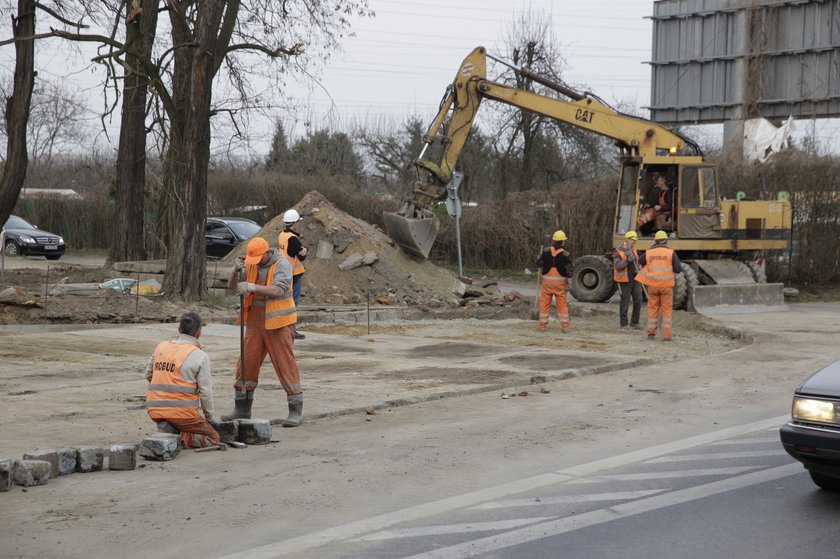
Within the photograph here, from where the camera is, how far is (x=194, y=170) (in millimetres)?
20609

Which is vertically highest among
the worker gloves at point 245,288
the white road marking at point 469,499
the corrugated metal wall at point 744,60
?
the corrugated metal wall at point 744,60

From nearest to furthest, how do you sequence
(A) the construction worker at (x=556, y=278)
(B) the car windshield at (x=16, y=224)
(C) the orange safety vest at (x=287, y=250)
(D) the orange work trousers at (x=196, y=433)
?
1. (D) the orange work trousers at (x=196, y=433)
2. (C) the orange safety vest at (x=287, y=250)
3. (A) the construction worker at (x=556, y=278)
4. (B) the car windshield at (x=16, y=224)

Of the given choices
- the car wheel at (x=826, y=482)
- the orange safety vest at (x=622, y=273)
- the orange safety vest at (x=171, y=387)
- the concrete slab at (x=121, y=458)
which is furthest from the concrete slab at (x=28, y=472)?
the orange safety vest at (x=622, y=273)

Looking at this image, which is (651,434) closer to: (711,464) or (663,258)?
(711,464)

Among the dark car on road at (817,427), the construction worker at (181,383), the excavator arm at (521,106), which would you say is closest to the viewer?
the dark car on road at (817,427)

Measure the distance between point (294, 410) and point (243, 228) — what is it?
26300 millimetres

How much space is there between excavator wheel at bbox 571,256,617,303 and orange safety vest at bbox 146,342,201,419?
56.5 ft

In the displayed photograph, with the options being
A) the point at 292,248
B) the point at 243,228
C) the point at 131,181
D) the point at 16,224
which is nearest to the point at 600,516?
the point at 292,248

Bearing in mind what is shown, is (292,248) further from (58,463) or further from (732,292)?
(732,292)

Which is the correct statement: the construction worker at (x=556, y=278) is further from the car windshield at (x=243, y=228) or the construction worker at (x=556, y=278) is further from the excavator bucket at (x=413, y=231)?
the car windshield at (x=243, y=228)

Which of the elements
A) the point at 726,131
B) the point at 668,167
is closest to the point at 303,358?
the point at 668,167

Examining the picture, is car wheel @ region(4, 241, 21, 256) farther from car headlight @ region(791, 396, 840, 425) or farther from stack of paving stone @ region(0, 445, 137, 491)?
car headlight @ region(791, 396, 840, 425)

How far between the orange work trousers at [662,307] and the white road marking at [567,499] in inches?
403

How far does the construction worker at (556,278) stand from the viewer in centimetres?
1831
